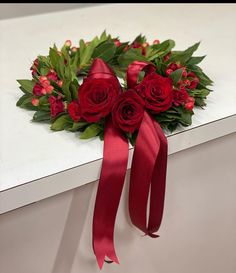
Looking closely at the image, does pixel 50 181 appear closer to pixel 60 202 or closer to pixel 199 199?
pixel 60 202

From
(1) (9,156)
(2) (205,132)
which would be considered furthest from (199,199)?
(1) (9,156)

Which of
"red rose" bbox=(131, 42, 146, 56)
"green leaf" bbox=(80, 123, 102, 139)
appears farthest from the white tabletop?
"red rose" bbox=(131, 42, 146, 56)

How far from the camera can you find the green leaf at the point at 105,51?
31.8 inches

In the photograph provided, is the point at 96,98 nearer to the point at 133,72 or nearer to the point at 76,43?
the point at 133,72

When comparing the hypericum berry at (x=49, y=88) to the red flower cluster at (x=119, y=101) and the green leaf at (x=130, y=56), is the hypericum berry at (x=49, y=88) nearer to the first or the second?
the red flower cluster at (x=119, y=101)

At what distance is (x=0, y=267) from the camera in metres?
0.65

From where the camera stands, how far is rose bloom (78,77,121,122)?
0.65 meters

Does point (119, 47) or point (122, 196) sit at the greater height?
point (119, 47)

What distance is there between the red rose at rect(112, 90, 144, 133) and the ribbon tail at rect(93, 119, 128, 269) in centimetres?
2

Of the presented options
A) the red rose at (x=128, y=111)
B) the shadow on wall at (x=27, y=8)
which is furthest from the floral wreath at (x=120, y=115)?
the shadow on wall at (x=27, y=8)

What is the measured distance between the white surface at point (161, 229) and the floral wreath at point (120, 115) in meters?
0.04

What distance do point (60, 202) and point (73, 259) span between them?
11 cm

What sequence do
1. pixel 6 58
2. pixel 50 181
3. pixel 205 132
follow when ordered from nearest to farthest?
pixel 50 181 → pixel 205 132 → pixel 6 58

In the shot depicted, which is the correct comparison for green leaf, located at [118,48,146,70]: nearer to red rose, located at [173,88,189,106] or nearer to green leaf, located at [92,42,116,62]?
green leaf, located at [92,42,116,62]
